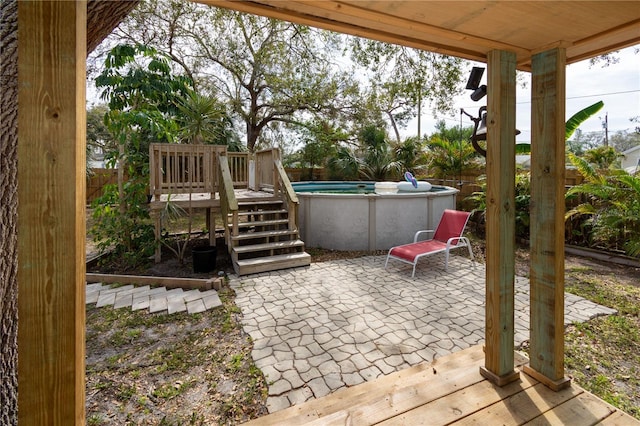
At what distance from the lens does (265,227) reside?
7.23 metres

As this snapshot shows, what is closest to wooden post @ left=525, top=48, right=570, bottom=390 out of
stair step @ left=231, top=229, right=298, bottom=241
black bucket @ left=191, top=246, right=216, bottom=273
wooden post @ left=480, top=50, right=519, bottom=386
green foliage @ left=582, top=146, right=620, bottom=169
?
wooden post @ left=480, top=50, right=519, bottom=386

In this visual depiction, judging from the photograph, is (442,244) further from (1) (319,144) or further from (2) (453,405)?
(1) (319,144)

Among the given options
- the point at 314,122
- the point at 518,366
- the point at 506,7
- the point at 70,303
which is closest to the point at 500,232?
the point at 518,366

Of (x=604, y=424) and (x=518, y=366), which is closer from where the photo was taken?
(x=604, y=424)

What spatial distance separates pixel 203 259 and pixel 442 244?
4.39 metres

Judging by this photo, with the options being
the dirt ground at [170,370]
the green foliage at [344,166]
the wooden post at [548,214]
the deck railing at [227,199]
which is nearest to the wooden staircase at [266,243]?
the deck railing at [227,199]

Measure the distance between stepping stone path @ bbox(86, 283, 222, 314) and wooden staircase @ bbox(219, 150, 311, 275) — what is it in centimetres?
108

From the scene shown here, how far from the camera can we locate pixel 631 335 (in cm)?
351

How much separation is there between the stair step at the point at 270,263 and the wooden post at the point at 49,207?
4.58 meters

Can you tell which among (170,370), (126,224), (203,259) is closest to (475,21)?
(170,370)

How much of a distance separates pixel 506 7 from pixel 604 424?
97.5 inches

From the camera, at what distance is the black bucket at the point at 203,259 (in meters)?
5.79

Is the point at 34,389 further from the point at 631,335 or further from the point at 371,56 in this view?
the point at 371,56

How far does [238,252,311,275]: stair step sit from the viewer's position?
223 inches
